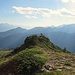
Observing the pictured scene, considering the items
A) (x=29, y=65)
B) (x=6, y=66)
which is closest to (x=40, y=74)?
(x=29, y=65)

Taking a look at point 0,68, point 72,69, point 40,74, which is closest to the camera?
point 40,74

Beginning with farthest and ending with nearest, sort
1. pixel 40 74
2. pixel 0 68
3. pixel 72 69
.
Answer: pixel 0 68 → pixel 72 69 → pixel 40 74

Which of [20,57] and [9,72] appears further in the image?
[20,57]

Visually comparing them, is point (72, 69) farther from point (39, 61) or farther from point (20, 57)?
point (20, 57)

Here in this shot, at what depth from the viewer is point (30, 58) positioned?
64.4 ft

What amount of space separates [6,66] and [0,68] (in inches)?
31.2

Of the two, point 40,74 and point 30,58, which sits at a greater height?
point 30,58

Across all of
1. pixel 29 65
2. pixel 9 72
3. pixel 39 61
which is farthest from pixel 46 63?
pixel 9 72

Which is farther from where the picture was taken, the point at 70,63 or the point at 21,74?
the point at 70,63

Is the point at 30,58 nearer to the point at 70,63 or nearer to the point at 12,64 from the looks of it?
the point at 12,64

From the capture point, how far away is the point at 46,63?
20.5 meters

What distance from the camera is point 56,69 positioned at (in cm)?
1869

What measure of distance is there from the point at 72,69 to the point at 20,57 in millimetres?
5522

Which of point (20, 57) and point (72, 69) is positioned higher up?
point (20, 57)
